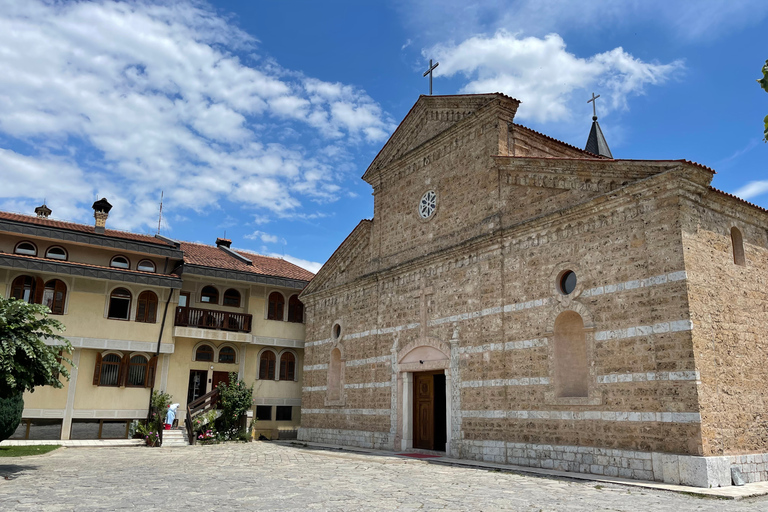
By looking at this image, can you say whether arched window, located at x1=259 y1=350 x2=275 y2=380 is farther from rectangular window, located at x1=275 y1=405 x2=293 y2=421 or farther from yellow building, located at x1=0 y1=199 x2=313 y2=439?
rectangular window, located at x1=275 y1=405 x2=293 y2=421

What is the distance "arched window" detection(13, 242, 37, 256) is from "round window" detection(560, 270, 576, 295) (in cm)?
1878

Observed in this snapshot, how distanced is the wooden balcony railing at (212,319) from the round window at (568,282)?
15.0 meters

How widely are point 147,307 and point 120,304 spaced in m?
0.98

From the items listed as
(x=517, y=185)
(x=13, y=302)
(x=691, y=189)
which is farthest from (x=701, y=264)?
(x=13, y=302)

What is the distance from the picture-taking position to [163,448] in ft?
67.4

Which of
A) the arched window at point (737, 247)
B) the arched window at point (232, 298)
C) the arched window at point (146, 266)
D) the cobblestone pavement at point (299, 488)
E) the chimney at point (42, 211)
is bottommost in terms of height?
the cobblestone pavement at point (299, 488)

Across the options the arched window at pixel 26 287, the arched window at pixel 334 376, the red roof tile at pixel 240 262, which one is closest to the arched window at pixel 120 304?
the arched window at pixel 26 287

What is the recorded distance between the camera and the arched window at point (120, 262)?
77.8 ft

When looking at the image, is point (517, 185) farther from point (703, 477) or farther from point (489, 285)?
point (703, 477)

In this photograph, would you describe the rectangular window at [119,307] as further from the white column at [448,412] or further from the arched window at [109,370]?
the white column at [448,412]

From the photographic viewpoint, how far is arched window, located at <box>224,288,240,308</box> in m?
26.3

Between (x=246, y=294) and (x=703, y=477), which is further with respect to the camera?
(x=246, y=294)

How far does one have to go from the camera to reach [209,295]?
25984mm

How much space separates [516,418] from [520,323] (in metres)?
2.38
